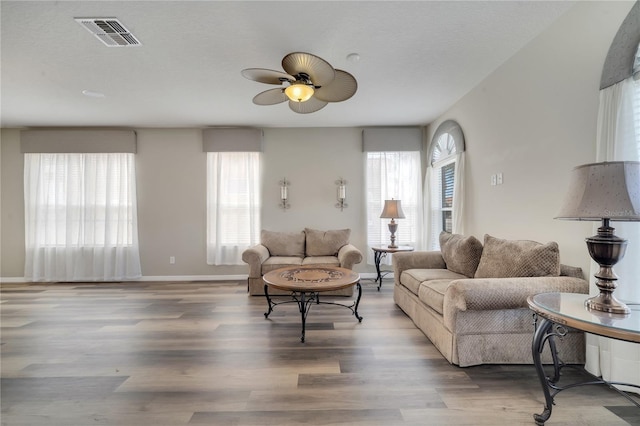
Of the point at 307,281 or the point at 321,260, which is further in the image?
the point at 321,260

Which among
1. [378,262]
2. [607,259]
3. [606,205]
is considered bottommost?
[378,262]

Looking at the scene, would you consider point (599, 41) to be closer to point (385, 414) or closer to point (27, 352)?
point (385, 414)

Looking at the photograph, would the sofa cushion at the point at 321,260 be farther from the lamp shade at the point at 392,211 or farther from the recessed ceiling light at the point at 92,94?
the recessed ceiling light at the point at 92,94

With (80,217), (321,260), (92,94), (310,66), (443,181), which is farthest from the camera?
(80,217)

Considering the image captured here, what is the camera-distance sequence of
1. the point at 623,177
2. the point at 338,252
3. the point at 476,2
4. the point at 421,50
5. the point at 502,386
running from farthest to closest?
the point at 338,252, the point at 421,50, the point at 476,2, the point at 502,386, the point at 623,177

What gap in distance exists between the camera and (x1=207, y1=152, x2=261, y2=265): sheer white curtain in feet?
15.2

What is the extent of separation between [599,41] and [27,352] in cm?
498

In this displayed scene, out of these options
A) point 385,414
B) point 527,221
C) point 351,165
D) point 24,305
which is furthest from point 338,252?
point 24,305

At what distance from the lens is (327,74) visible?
6.28 ft

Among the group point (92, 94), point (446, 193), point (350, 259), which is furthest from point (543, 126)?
point (92, 94)

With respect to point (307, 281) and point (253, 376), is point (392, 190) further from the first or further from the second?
point (253, 376)

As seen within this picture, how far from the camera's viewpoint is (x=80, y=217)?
4.51 metres

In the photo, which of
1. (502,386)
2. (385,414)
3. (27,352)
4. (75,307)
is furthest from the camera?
(75,307)

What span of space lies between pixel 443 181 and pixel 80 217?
5976mm
